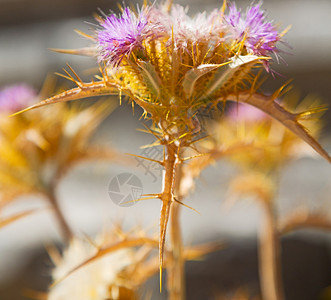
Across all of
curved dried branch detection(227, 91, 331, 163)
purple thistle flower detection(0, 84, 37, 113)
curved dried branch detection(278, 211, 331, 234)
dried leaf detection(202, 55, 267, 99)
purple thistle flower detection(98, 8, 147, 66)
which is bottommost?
curved dried branch detection(278, 211, 331, 234)

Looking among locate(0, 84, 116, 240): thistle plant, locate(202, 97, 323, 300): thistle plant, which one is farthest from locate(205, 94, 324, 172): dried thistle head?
locate(0, 84, 116, 240): thistle plant

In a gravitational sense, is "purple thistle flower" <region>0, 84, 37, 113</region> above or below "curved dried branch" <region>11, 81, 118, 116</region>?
above

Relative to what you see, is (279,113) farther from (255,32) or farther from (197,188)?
(197,188)

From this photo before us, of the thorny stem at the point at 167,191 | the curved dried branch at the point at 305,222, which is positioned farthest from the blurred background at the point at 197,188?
the thorny stem at the point at 167,191

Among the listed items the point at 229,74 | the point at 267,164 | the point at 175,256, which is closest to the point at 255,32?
the point at 229,74

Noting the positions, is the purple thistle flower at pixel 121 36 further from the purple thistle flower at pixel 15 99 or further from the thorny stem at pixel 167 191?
the purple thistle flower at pixel 15 99

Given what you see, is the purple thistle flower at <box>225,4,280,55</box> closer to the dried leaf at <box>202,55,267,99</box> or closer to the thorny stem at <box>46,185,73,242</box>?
the dried leaf at <box>202,55,267,99</box>
